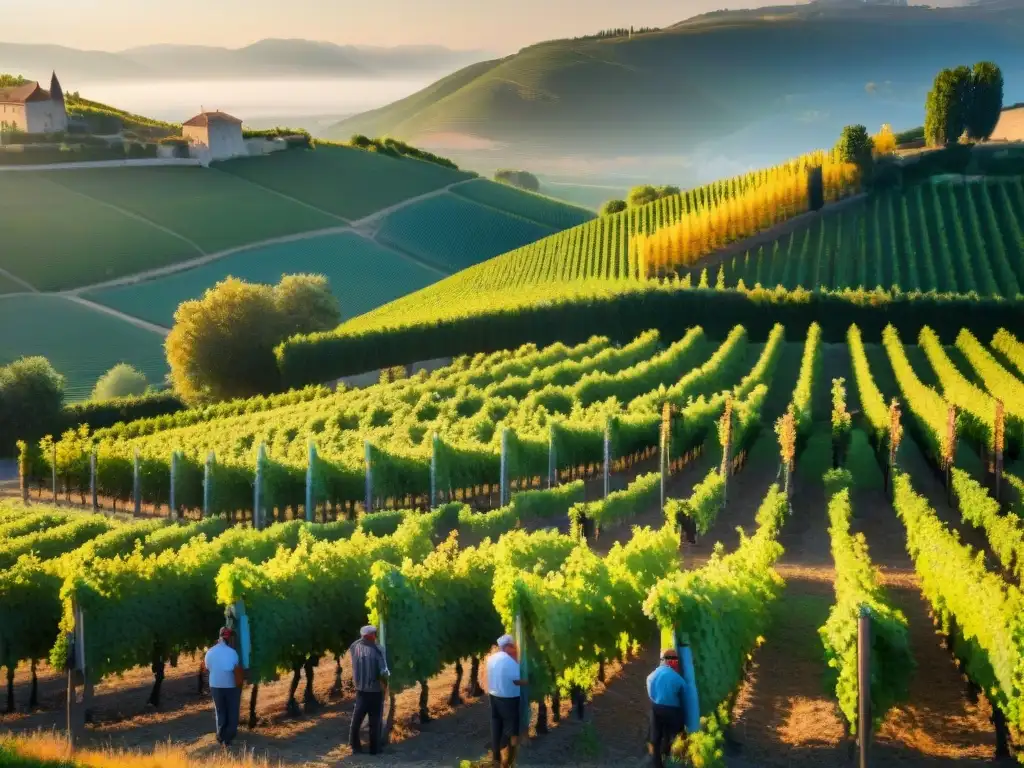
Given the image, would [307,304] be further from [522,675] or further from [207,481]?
[522,675]

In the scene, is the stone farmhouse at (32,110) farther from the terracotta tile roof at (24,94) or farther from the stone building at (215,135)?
the stone building at (215,135)

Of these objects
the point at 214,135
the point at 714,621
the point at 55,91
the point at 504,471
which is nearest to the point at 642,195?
the point at 214,135

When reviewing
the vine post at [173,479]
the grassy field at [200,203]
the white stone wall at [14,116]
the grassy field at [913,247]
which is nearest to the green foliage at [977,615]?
the vine post at [173,479]

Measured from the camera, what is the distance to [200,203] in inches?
4532

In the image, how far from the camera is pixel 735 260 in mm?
71250

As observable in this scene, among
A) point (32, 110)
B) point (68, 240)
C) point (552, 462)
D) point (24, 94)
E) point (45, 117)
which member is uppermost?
point (24, 94)

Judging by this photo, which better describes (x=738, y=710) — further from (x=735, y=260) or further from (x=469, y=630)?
(x=735, y=260)

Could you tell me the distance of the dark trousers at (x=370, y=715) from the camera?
14605 millimetres

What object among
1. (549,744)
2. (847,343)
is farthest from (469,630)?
(847,343)

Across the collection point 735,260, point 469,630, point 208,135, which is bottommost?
point 469,630

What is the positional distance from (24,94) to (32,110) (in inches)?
141

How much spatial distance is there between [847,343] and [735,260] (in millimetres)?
16616

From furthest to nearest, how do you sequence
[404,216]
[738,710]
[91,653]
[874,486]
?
[404,216]
[874,486]
[91,653]
[738,710]

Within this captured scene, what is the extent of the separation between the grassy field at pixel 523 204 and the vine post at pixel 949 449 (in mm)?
103786
